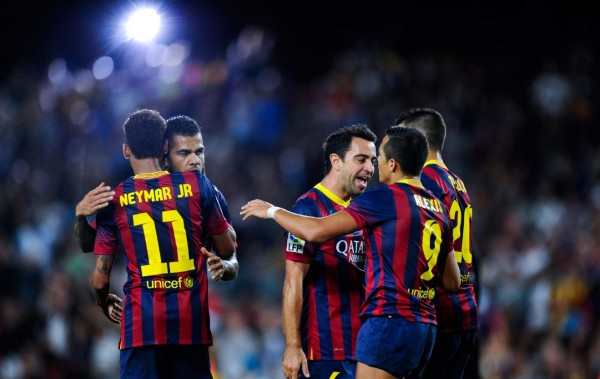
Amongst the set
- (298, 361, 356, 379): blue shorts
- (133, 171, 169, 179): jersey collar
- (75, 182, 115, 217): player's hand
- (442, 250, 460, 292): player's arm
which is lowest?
(298, 361, 356, 379): blue shorts

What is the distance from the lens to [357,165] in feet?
21.1

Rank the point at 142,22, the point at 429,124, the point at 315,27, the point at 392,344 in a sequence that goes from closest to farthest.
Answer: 1. the point at 392,344
2. the point at 429,124
3. the point at 142,22
4. the point at 315,27

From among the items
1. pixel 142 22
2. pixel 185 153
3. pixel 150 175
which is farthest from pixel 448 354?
pixel 142 22

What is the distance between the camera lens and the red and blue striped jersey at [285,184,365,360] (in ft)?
20.6

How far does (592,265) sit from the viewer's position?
11383mm

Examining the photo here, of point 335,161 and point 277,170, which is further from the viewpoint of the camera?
point 277,170

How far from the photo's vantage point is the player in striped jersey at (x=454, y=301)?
6.47 meters

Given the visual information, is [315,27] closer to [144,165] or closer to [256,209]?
[144,165]

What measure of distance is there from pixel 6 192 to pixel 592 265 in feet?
28.5

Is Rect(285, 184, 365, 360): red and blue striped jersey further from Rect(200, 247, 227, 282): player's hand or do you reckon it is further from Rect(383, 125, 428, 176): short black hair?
Rect(383, 125, 428, 176): short black hair

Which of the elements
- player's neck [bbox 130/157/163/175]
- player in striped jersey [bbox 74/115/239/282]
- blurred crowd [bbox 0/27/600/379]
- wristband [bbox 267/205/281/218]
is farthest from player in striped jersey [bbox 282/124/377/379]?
blurred crowd [bbox 0/27/600/379]

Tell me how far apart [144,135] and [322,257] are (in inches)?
56.6

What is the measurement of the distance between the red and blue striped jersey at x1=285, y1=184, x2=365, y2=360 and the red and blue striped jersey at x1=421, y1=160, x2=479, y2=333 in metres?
0.58

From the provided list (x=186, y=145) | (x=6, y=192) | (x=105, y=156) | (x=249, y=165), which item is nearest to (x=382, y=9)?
(x=249, y=165)
